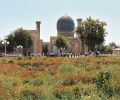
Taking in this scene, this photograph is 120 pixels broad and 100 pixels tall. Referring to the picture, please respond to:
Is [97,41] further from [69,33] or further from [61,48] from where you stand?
[69,33]

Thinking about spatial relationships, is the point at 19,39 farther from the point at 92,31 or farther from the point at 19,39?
the point at 92,31

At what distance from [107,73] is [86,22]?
192 ft

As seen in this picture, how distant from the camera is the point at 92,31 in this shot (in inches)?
2781

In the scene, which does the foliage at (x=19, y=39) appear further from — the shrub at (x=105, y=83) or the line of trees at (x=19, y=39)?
the shrub at (x=105, y=83)

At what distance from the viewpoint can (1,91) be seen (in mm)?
11875

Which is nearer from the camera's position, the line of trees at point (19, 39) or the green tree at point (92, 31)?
the green tree at point (92, 31)

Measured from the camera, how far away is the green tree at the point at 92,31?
232 feet

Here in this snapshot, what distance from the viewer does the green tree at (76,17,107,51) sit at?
2778 inches

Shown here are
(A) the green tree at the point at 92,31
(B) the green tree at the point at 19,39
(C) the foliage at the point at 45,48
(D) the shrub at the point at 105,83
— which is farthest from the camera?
(C) the foliage at the point at 45,48

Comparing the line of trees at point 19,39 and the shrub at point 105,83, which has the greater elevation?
the line of trees at point 19,39

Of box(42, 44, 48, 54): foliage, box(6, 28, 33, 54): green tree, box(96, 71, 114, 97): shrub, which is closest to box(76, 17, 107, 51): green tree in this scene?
box(6, 28, 33, 54): green tree

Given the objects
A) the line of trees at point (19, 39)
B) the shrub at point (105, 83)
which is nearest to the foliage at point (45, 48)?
the line of trees at point (19, 39)

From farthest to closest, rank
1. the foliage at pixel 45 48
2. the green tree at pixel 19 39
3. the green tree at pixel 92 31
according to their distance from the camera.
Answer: the foliage at pixel 45 48 → the green tree at pixel 19 39 → the green tree at pixel 92 31

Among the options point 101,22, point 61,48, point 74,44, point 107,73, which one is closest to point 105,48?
point 74,44
